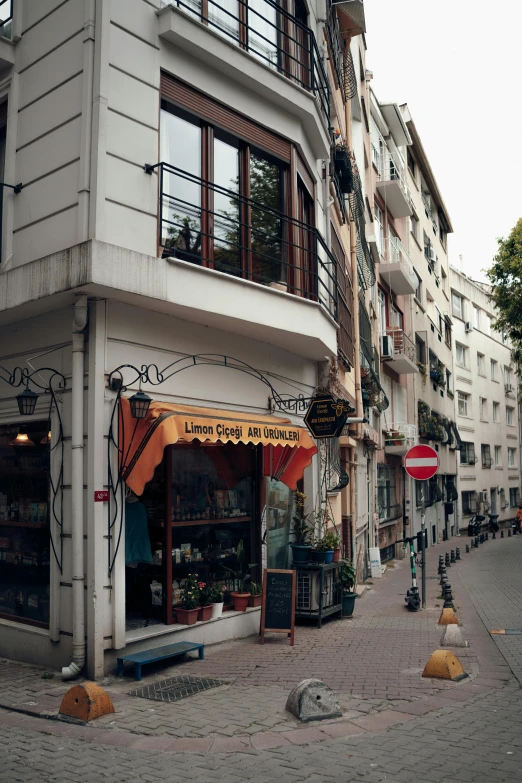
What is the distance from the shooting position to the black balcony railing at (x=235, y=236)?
31.4ft

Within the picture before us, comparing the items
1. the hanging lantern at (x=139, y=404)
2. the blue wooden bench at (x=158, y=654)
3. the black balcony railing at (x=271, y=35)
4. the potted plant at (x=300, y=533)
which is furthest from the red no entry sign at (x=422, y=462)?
the black balcony railing at (x=271, y=35)

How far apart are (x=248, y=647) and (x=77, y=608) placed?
270 centimetres

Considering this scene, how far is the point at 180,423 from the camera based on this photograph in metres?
8.50

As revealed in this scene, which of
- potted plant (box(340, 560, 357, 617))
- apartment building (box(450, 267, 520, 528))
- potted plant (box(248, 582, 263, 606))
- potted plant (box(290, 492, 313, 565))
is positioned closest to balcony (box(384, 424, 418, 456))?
potted plant (box(290, 492, 313, 565))

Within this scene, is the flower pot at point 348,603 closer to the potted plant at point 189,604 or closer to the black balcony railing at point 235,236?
the potted plant at point 189,604

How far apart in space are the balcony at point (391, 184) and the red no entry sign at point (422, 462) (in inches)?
643

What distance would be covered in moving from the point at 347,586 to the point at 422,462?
2513mm

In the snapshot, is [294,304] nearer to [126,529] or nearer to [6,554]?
[126,529]

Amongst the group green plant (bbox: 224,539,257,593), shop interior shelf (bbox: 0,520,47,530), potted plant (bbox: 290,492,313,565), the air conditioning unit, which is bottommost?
green plant (bbox: 224,539,257,593)

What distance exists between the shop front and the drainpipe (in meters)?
0.45

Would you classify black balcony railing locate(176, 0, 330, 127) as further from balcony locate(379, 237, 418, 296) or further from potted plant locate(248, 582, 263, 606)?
balcony locate(379, 237, 418, 296)

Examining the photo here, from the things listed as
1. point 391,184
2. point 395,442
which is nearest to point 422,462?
A: point 395,442

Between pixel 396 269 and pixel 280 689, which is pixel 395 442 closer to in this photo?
pixel 396 269

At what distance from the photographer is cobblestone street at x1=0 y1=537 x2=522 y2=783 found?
5.43 metres
